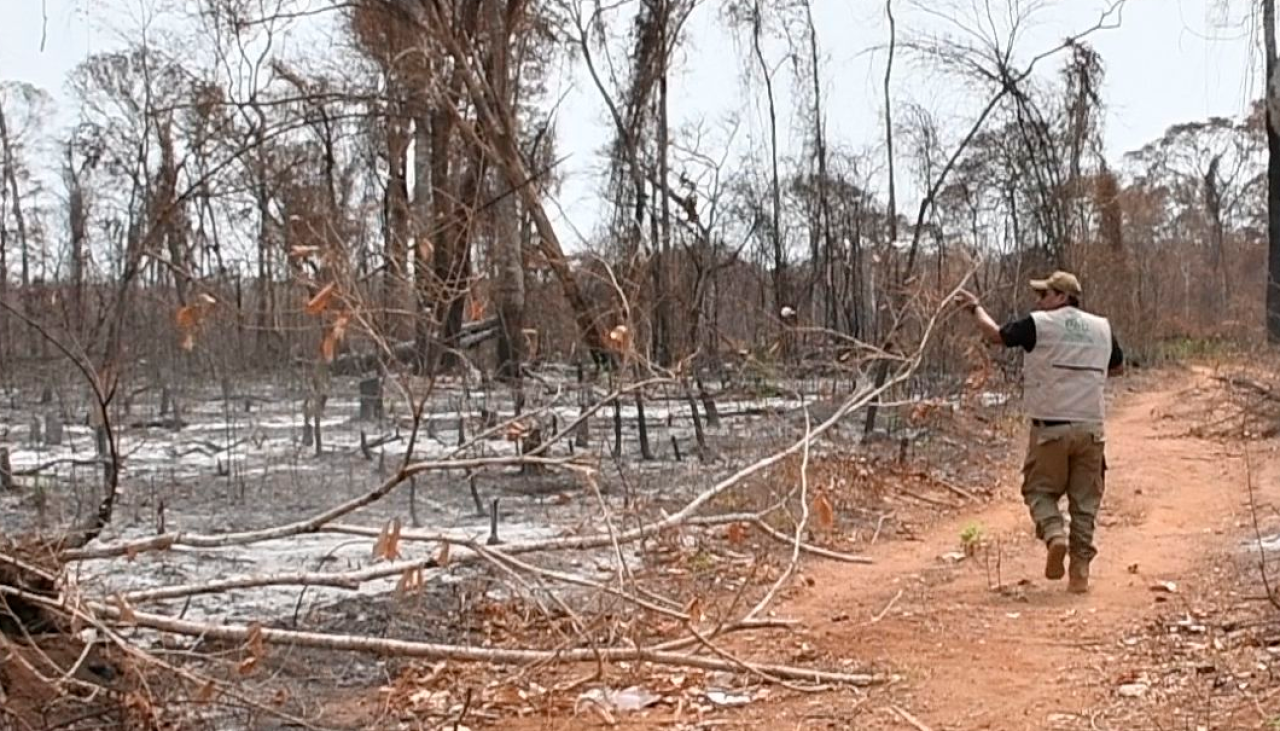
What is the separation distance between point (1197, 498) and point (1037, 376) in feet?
12.7

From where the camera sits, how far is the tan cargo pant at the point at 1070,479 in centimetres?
592

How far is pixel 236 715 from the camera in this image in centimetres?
450

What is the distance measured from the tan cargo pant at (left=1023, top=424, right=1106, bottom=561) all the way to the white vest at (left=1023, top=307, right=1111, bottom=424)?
3.1 inches

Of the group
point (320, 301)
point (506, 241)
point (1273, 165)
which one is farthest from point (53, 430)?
point (1273, 165)

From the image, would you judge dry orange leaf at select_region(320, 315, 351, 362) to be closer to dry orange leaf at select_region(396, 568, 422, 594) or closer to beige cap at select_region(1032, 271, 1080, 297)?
dry orange leaf at select_region(396, 568, 422, 594)

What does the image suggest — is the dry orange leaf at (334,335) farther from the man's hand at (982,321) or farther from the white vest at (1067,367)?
the white vest at (1067,367)

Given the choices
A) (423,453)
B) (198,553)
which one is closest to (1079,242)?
(423,453)

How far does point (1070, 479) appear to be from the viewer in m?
6.05

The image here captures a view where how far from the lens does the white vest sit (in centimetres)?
598

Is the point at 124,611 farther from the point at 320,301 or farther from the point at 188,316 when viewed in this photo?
the point at 320,301

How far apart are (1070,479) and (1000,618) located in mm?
874

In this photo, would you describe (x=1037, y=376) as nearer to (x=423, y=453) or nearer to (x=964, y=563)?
(x=964, y=563)

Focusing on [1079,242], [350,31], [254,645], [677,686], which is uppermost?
[350,31]

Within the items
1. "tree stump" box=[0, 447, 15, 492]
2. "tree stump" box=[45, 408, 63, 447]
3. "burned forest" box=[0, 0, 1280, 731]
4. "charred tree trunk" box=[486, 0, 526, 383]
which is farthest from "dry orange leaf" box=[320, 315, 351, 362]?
"tree stump" box=[45, 408, 63, 447]
